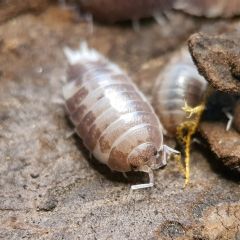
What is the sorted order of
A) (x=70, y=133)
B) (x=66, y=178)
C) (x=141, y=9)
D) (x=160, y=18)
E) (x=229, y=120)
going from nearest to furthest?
1. (x=66, y=178)
2. (x=229, y=120)
3. (x=70, y=133)
4. (x=141, y=9)
5. (x=160, y=18)

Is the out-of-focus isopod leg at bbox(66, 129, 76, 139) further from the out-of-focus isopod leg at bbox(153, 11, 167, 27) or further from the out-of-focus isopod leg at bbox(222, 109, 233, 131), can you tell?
the out-of-focus isopod leg at bbox(153, 11, 167, 27)

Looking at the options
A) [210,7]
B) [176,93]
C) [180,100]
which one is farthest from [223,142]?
[210,7]

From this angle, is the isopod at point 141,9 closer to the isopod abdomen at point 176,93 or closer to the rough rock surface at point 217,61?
the isopod abdomen at point 176,93

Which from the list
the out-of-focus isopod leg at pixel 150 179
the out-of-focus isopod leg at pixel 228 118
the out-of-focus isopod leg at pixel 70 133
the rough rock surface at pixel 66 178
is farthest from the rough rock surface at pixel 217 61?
the out-of-focus isopod leg at pixel 70 133

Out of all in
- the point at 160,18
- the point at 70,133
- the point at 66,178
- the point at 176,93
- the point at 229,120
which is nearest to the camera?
the point at 66,178

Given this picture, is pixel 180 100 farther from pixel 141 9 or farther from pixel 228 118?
pixel 141 9
